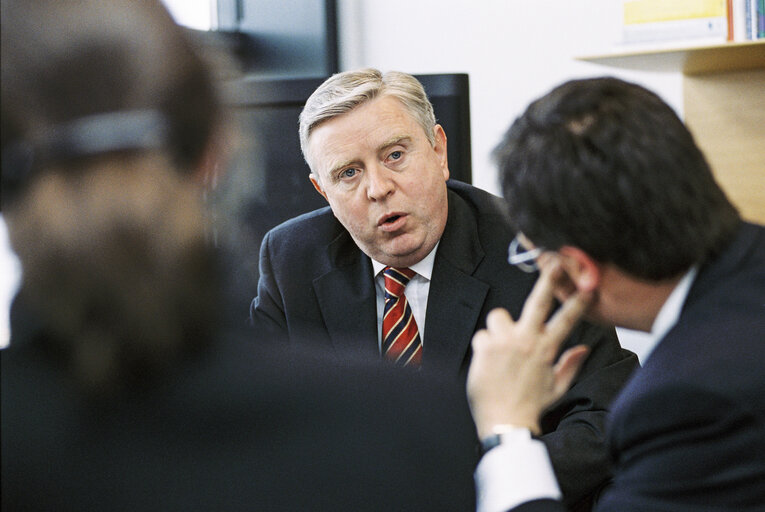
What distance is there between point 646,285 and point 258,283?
4.02 ft

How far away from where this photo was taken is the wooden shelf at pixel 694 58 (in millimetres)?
2201

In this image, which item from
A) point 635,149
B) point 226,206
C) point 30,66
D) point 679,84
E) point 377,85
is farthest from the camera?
point 679,84

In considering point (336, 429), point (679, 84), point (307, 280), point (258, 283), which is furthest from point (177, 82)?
point (679, 84)

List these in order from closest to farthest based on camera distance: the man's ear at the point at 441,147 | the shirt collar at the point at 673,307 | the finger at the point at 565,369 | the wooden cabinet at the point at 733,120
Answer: the shirt collar at the point at 673,307 < the finger at the point at 565,369 < the man's ear at the point at 441,147 < the wooden cabinet at the point at 733,120

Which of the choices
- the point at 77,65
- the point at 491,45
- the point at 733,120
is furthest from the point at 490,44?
the point at 77,65

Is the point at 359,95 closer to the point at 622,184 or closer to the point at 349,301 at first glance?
the point at 349,301

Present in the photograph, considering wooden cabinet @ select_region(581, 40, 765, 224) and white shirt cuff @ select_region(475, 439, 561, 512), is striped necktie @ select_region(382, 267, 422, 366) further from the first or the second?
wooden cabinet @ select_region(581, 40, 765, 224)

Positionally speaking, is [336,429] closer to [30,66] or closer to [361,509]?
[361,509]

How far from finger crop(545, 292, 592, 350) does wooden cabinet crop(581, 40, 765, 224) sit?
1.58 m

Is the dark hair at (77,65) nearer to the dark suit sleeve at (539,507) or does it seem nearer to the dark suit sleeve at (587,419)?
the dark suit sleeve at (539,507)

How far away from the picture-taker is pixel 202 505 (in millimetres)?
681

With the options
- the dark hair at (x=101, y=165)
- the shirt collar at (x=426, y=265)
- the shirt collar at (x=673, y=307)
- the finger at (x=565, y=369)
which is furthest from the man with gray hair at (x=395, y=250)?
the dark hair at (x=101, y=165)

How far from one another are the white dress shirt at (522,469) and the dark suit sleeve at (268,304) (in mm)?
972

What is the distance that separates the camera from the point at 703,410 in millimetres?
946
